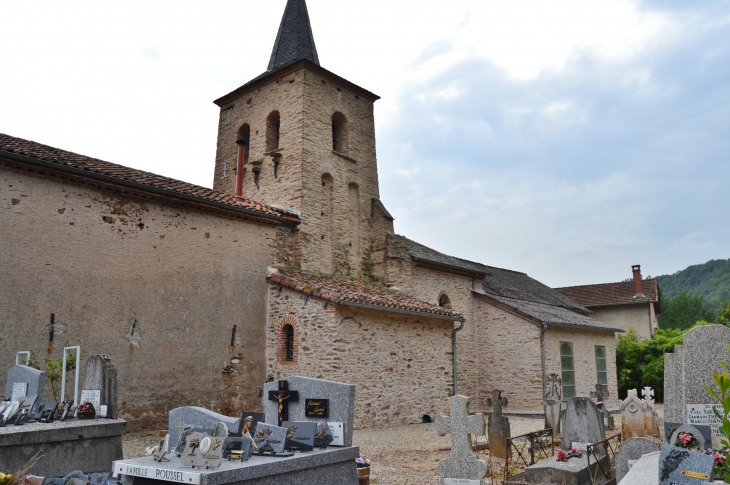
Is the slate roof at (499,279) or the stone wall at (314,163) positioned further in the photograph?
the slate roof at (499,279)

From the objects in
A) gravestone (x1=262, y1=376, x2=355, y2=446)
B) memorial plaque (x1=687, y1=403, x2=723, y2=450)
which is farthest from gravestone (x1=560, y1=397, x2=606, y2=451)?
gravestone (x1=262, y1=376, x2=355, y2=446)

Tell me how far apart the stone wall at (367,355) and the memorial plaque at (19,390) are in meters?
6.14

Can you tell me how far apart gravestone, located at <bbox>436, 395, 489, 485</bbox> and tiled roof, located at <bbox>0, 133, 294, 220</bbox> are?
828 centimetres

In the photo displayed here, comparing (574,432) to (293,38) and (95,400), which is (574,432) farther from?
(293,38)

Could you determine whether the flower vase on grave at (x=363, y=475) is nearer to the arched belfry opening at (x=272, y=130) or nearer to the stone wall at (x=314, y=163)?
the stone wall at (x=314, y=163)

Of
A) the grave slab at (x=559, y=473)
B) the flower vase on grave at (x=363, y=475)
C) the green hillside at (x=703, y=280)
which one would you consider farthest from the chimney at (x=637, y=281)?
the green hillside at (x=703, y=280)

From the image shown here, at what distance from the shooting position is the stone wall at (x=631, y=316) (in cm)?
3088

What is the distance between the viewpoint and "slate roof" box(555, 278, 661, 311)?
31.4 meters

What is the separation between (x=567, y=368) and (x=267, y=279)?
11.9m

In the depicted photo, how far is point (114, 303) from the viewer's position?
1120 cm

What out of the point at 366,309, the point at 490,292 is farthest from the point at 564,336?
the point at 366,309

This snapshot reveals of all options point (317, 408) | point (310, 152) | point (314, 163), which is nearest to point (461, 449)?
point (317, 408)

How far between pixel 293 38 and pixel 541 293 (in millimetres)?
16521

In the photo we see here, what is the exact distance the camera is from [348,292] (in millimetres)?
13648
